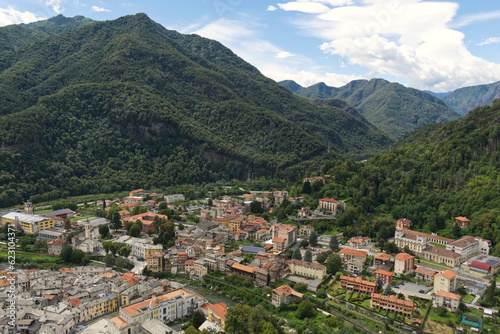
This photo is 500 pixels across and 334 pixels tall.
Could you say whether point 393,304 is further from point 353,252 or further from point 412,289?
point 353,252

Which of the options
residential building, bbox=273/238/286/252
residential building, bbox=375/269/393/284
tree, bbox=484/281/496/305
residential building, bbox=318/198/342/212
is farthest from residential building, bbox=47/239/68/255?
tree, bbox=484/281/496/305

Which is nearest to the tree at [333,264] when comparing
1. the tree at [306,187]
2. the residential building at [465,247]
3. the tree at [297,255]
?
the tree at [297,255]

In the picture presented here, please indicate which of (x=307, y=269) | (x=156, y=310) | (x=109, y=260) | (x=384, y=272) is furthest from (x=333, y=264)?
(x=109, y=260)

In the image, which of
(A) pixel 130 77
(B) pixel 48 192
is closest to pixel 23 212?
(B) pixel 48 192

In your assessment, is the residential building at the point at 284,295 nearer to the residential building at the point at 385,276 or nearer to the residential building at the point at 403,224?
the residential building at the point at 385,276

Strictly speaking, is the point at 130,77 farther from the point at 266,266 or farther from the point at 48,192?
the point at 266,266
